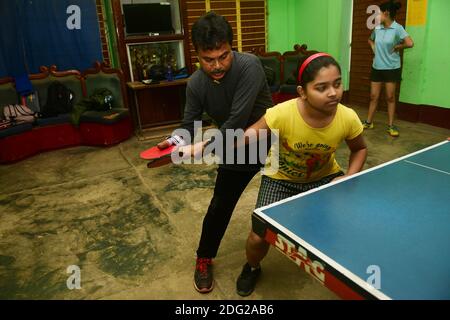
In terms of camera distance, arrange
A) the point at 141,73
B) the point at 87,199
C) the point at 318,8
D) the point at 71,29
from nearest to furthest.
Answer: the point at 87,199 < the point at 71,29 < the point at 141,73 < the point at 318,8

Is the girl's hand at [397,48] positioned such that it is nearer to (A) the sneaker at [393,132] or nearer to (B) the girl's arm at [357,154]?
(A) the sneaker at [393,132]

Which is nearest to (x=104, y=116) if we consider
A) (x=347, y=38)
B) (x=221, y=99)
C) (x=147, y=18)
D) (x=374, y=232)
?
(x=147, y=18)

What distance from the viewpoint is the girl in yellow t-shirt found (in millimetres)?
1647

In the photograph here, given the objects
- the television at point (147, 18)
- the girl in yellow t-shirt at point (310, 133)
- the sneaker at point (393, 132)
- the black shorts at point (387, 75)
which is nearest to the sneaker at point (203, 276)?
the girl in yellow t-shirt at point (310, 133)

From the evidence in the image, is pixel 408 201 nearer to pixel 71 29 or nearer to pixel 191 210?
pixel 191 210

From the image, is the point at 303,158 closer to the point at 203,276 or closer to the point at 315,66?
the point at 315,66

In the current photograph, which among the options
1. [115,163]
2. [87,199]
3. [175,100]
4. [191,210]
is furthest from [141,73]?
[191,210]

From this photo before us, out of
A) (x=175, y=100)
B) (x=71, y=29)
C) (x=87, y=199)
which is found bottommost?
(x=87, y=199)

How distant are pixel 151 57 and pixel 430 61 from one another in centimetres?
419

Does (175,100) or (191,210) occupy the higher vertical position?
(175,100)

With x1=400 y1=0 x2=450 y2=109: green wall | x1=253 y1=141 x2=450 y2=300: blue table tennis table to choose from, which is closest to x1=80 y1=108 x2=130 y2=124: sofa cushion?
x1=253 y1=141 x2=450 y2=300: blue table tennis table

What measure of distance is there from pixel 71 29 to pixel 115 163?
7.75 feet

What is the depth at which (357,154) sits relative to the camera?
1.93 m

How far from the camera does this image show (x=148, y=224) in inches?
119
